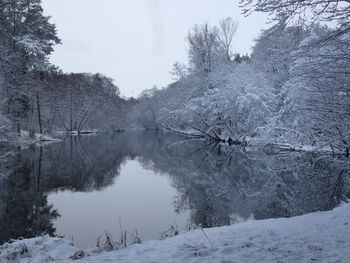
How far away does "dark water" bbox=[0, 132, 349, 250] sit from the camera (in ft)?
26.1

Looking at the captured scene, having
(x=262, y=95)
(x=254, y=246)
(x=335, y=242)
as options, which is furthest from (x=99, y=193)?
(x=262, y=95)

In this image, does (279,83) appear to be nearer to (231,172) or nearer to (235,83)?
(235,83)

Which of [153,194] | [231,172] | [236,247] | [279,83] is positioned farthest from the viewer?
[279,83]

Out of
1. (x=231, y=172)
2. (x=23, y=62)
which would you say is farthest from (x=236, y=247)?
(x=23, y=62)

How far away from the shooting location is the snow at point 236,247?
4.34 m

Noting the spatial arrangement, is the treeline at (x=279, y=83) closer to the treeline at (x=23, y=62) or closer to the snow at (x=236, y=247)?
the snow at (x=236, y=247)

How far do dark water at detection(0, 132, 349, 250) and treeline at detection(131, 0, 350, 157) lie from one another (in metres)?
1.76

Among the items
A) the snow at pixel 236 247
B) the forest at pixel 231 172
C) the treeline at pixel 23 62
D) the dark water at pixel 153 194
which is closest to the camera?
the snow at pixel 236 247

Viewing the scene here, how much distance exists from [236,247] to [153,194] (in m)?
7.10

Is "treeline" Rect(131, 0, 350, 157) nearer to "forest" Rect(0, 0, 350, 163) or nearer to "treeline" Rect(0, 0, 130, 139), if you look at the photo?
"forest" Rect(0, 0, 350, 163)

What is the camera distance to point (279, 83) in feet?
94.5

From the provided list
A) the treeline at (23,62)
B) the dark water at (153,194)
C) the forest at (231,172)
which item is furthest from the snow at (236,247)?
the treeline at (23,62)

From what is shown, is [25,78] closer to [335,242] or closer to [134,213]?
[134,213]

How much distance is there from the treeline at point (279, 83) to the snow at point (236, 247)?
Result: 2.79 m
